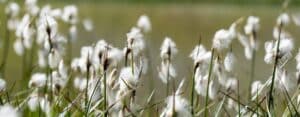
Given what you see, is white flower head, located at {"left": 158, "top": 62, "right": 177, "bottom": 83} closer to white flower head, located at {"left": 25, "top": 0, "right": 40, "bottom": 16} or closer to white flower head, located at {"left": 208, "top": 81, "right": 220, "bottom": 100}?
white flower head, located at {"left": 208, "top": 81, "right": 220, "bottom": 100}

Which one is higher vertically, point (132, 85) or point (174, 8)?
point (132, 85)

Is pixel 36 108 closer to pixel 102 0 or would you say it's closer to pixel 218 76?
pixel 218 76

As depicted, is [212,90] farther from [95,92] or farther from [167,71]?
[95,92]

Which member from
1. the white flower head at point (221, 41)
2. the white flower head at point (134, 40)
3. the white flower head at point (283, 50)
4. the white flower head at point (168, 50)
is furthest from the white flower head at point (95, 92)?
the white flower head at point (283, 50)

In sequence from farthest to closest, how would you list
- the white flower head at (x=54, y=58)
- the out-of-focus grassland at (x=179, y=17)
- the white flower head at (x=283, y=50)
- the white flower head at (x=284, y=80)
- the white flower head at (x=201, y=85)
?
the out-of-focus grassland at (x=179, y=17), the white flower head at (x=54, y=58), the white flower head at (x=201, y=85), the white flower head at (x=284, y=80), the white flower head at (x=283, y=50)

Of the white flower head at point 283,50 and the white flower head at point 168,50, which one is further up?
the white flower head at point 283,50

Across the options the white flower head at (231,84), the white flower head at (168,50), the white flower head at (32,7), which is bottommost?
the white flower head at (231,84)

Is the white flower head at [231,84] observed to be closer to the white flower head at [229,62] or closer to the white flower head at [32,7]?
the white flower head at [229,62]

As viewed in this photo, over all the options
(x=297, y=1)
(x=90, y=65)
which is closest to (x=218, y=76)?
(x=90, y=65)

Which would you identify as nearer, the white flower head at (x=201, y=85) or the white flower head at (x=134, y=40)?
the white flower head at (x=134, y=40)

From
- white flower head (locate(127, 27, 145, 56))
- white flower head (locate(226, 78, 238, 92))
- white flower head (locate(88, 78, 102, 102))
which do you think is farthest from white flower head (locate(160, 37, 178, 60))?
white flower head (locate(226, 78, 238, 92))

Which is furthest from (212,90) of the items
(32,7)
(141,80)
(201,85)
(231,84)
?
(32,7)
